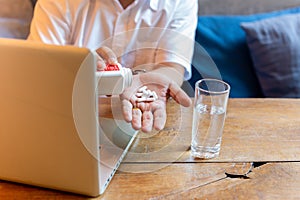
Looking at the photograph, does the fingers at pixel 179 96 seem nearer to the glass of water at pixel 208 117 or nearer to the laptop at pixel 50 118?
the glass of water at pixel 208 117

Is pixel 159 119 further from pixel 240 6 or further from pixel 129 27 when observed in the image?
pixel 240 6

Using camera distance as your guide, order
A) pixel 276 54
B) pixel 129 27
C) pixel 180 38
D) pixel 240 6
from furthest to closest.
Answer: pixel 240 6 → pixel 276 54 → pixel 129 27 → pixel 180 38

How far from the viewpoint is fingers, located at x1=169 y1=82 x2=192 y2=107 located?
3.22ft

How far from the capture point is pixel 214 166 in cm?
86

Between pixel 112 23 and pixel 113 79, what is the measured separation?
63 centimetres

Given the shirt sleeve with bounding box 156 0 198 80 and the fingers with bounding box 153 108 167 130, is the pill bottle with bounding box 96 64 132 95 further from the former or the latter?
the shirt sleeve with bounding box 156 0 198 80

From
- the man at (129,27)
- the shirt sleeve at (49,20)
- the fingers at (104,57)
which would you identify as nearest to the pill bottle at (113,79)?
the fingers at (104,57)

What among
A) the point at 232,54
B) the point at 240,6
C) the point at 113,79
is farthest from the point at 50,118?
the point at 240,6

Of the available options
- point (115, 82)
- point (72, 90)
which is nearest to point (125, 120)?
point (115, 82)

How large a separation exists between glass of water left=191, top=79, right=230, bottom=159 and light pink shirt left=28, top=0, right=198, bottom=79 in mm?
342

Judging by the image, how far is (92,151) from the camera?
2.31 ft

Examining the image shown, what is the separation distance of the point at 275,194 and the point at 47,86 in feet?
1.50

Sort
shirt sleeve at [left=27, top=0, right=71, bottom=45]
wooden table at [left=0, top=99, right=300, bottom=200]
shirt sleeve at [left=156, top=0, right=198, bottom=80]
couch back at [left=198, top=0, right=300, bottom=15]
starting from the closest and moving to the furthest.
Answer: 1. wooden table at [left=0, top=99, right=300, bottom=200]
2. shirt sleeve at [left=156, top=0, right=198, bottom=80]
3. shirt sleeve at [left=27, top=0, right=71, bottom=45]
4. couch back at [left=198, top=0, right=300, bottom=15]

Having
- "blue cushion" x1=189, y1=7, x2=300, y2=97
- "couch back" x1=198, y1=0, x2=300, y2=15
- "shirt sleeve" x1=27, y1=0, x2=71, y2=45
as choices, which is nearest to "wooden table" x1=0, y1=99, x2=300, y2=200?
"shirt sleeve" x1=27, y1=0, x2=71, y2=45
